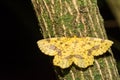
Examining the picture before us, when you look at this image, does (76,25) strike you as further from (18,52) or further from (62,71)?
(18,52)

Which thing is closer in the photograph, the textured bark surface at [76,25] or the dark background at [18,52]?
the textured bark surface at [76,25]

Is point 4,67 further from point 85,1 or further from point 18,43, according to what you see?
point 85,1

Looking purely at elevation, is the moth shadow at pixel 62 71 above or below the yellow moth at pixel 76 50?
below

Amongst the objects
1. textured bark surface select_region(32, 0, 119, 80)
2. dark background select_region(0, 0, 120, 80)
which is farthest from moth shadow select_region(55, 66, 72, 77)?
dark background select_region(0, 0, 120, 80)

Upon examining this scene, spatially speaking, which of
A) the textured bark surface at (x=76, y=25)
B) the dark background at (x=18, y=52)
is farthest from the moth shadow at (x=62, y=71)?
the dark background at (x=18, y=52)

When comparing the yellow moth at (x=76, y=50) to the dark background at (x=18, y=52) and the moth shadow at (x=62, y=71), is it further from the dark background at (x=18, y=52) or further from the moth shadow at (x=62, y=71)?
the dark background at (x=18, y=52)
